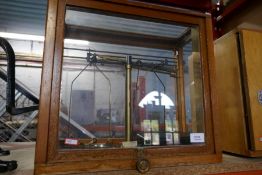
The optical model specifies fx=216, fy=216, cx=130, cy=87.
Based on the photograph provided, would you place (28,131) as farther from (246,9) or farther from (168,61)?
(246,9)

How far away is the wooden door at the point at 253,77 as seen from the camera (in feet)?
2.92

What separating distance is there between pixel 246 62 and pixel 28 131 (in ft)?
11.8

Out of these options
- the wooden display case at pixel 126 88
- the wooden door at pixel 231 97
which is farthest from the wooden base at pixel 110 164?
the wooden door at pixel 231 97

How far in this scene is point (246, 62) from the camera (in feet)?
3.06

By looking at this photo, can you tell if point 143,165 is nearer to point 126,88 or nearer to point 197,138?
point 197,138

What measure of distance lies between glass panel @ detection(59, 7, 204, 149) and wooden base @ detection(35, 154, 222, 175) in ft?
0.23

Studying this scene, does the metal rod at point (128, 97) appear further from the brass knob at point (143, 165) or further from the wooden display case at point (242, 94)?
the wooden display case at point (242, 94)

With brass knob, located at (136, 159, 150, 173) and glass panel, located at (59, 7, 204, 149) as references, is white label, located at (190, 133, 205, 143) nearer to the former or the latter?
glass panel, located at (59, 7, 204, 149)

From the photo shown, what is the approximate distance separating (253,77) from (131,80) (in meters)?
0.55

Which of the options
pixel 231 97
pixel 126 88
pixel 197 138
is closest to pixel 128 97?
pixel 126 88

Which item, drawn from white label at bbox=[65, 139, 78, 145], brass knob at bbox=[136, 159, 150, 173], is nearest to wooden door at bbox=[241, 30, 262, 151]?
brass knob at bbox=[136, 159, 150, 173]

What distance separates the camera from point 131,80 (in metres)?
1.09

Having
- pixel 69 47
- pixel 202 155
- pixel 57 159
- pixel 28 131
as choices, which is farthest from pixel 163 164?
pixel 28 131

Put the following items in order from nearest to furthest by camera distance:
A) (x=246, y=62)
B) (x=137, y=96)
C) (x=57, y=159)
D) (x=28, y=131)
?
(x=57, y=159) → (x=246, y=62) → (x=137, y=96) → (x=28, y=131)
